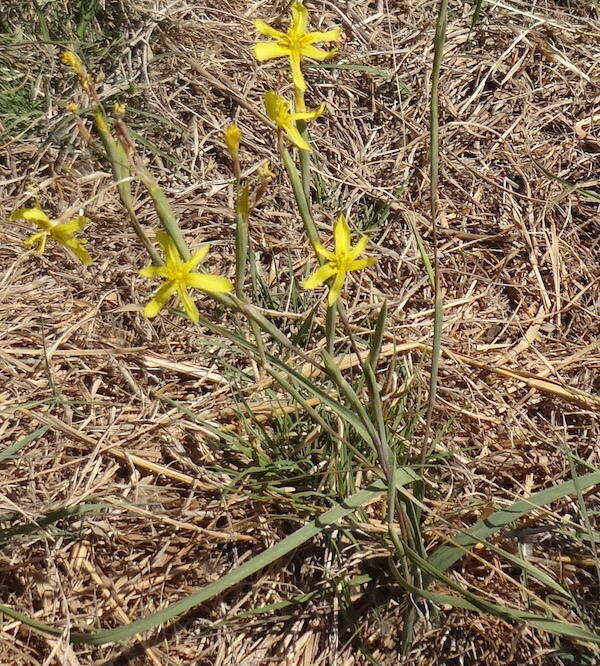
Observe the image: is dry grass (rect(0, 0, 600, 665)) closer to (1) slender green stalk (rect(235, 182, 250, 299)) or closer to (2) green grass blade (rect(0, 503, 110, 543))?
(2) green grass blade (rect(0, 503, 110, 543))

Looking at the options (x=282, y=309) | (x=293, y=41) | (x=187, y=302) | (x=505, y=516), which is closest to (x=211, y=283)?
(x=187, y=302)

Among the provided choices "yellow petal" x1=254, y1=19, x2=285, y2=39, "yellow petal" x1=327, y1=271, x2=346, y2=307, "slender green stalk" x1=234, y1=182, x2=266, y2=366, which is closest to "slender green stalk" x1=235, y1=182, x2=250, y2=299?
"slender green stalk" x1=234, y1=182, x2=266, y2=366

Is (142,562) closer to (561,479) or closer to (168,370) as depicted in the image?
(168,370)

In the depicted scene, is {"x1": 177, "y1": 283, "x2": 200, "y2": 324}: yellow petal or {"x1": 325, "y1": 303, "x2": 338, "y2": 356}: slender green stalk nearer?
{"x1": 177, "y1": 283, "x2": 200, "y2": 324}: yellow petal

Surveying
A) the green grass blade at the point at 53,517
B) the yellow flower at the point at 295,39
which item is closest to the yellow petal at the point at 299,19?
the yellow flower at the point at 295,39

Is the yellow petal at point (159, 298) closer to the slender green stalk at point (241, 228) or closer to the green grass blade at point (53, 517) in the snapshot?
the slender green stalk at point (241, 228)

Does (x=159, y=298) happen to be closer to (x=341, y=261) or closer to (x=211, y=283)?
(x=211, y=283)
